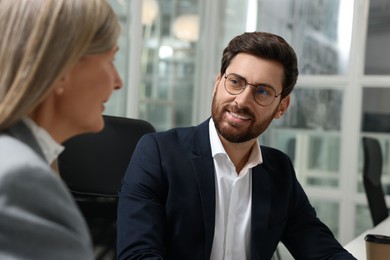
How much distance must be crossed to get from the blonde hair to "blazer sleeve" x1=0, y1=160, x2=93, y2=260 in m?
0.12

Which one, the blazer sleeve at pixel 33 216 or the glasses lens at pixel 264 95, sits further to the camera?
the glasses lens at pixel 264 95

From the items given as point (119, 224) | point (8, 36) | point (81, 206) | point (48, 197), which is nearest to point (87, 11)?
point (8, 36)

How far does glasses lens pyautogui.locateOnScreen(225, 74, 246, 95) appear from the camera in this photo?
1.65 meters

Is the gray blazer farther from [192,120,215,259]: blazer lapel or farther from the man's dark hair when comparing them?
the man's dark hair

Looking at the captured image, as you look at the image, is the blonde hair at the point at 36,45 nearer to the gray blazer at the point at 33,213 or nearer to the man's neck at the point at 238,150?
the gray blazer at the point at 33,213

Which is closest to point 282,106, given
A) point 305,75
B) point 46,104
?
point 46,104

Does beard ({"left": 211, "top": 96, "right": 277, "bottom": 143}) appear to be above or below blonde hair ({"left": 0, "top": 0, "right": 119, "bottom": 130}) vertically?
below

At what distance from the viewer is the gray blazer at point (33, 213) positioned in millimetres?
708

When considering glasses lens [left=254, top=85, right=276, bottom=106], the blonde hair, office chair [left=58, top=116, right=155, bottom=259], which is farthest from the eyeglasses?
the blonde hair

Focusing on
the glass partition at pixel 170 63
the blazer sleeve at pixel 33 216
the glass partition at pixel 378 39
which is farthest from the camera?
the glass partition at pixel 170 63

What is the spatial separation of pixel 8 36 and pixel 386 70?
4.11m

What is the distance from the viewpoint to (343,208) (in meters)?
4.50

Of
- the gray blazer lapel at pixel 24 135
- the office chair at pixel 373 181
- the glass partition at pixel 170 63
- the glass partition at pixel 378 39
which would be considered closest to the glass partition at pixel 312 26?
the glass partition at pixel 378 39

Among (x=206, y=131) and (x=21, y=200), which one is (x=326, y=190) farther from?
(x=21, y=200)
